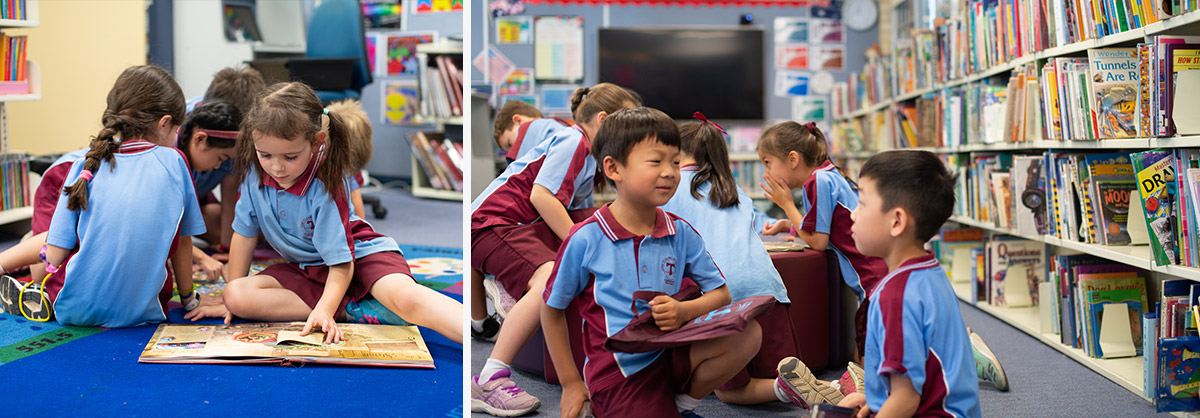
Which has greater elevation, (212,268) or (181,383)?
(212,268)

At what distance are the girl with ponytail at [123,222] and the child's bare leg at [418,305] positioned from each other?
1.57 feet

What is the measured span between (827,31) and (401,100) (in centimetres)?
277

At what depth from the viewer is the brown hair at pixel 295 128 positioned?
73.8 inches

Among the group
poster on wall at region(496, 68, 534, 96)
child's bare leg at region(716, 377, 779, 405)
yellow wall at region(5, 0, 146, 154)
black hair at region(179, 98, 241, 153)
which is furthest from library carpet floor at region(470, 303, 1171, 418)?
poster on wall at region(496, 68, 534, 96)

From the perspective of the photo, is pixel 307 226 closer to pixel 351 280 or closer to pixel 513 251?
pixel 351 280

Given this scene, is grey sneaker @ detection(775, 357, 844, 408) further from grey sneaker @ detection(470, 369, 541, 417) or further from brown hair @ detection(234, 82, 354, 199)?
brown hair @ detection(234, 82, 354, 199)

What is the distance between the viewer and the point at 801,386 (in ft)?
5.14

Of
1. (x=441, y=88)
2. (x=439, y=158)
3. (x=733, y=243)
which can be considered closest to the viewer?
(x=733, y=243)

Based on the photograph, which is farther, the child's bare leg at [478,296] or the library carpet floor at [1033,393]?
the child's bare leg at [478,296]

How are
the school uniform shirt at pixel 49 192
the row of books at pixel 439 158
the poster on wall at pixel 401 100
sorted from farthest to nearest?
the poster on wall at pixel 401 100 → the row of books at pixel 439 158 → the school uniform shirt at pixel 49 192

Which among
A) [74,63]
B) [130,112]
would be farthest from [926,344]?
[74,63]

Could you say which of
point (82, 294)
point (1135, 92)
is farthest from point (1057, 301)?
point (82, 294)

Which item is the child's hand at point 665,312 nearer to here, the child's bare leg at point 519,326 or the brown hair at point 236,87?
the child's bare leg at point 519,326

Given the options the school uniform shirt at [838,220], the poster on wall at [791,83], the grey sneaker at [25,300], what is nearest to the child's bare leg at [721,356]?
the school uniform shirt at [838,220]
